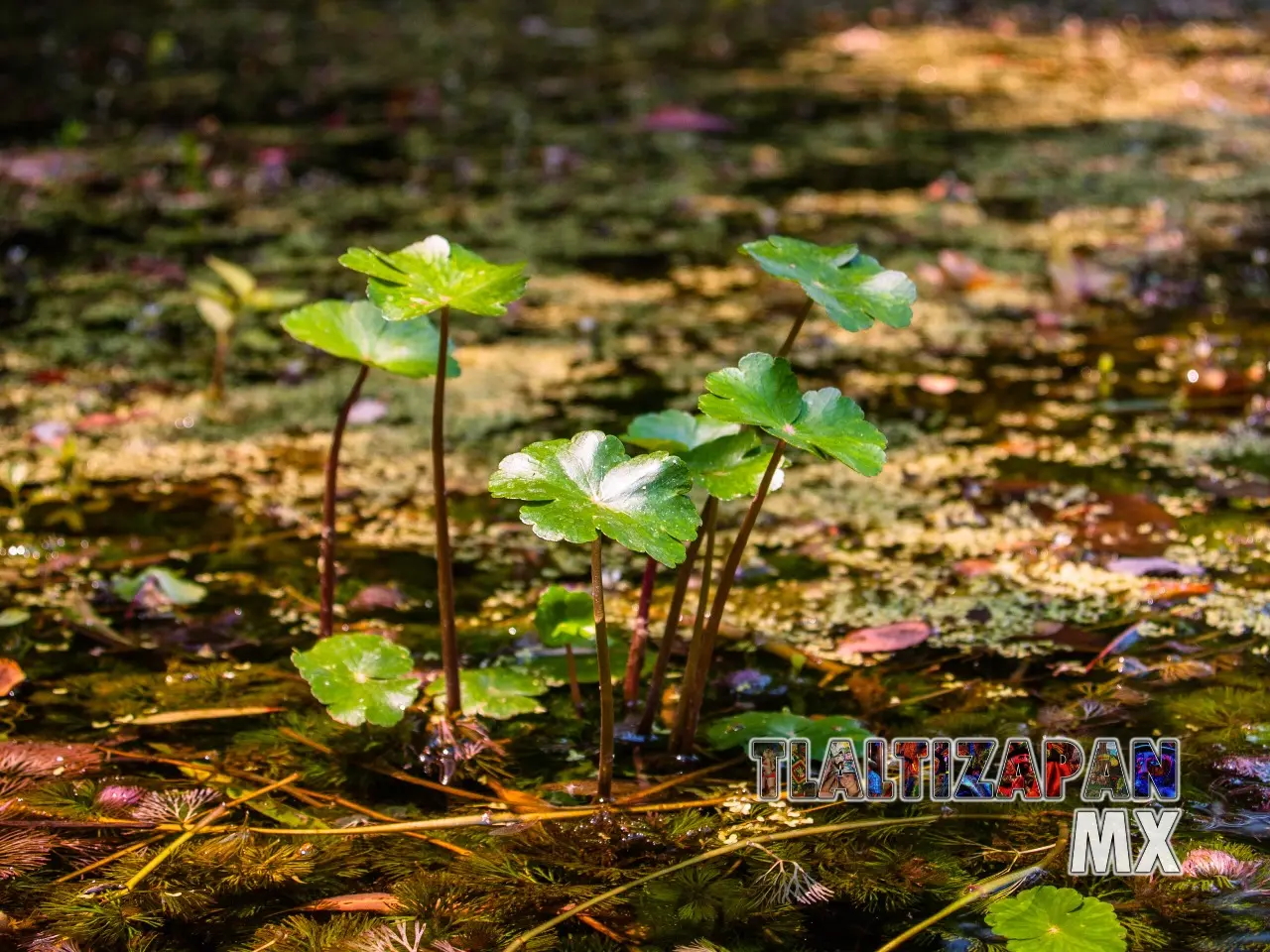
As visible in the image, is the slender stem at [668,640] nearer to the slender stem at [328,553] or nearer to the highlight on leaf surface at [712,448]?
the highlight on leaf surface at [712,448]

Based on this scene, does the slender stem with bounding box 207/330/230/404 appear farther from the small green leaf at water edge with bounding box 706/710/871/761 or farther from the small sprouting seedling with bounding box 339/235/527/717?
the small green leaf at water edge with bounding box 706/710/871/761

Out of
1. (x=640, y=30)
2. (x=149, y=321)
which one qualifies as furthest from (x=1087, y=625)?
(x=640, y=30)

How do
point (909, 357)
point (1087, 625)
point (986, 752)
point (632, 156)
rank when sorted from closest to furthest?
point (986, 752)
point (1087, 625)
point (909, 357)
point (632, 156)

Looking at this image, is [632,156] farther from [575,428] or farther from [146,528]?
[146,528]

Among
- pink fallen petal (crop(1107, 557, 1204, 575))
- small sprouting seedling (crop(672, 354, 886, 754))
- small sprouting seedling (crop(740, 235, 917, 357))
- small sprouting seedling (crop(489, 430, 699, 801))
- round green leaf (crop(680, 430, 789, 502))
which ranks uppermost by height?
small sprouting seedling (crop(740, 235, 917, 357))

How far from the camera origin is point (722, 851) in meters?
1.09

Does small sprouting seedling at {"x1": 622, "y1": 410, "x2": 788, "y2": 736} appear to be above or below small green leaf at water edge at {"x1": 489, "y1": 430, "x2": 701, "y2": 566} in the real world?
below

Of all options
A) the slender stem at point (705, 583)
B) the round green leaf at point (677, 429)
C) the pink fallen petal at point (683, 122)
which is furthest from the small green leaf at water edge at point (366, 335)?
the pink fallen petal at point (683, 122)

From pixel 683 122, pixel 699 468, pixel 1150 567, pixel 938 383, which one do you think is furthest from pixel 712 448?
pixel 683 122

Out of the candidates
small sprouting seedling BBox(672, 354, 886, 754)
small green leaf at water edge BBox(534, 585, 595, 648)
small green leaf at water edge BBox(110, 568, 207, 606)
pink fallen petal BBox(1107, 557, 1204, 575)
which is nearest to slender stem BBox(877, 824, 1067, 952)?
small sprouting seedling BBox(672, 354, 886, 754)

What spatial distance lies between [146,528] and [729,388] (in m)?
0.97

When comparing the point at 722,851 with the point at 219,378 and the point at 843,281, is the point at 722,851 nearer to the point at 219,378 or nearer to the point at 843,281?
the point at 843,281

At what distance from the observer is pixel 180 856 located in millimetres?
1087

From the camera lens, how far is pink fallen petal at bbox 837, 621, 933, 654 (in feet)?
4.68
